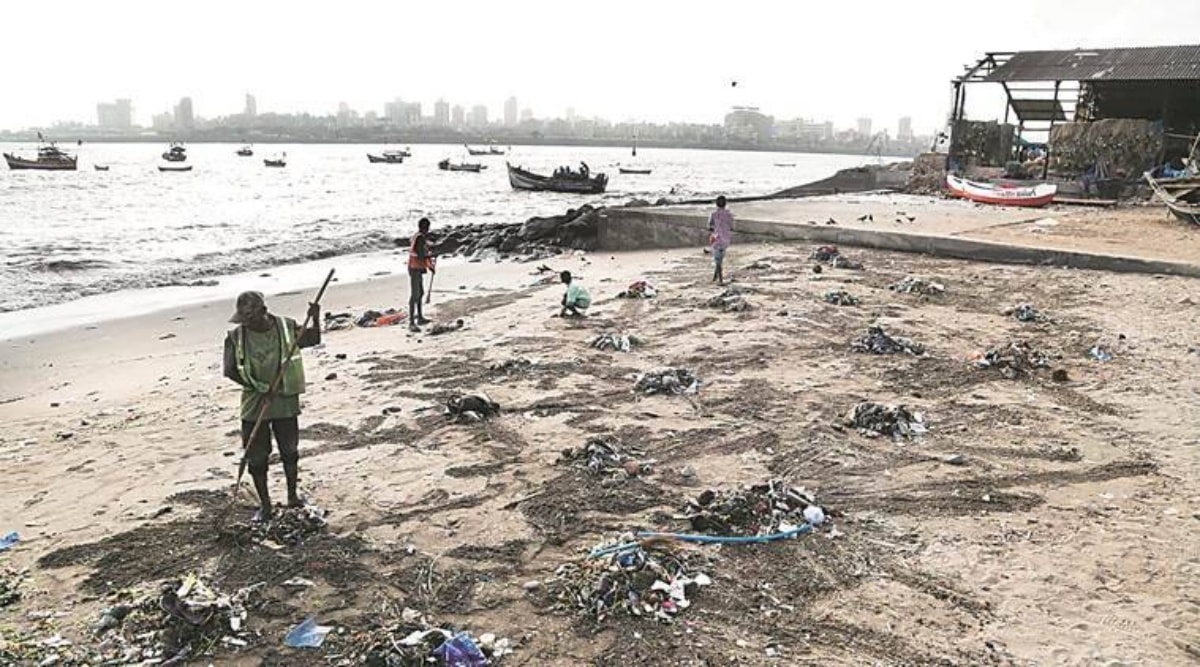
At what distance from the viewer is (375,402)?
7566 millimetres

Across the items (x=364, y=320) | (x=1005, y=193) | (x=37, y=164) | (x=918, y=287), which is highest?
(x=37, y=164)

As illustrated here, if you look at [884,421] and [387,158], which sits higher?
[387,158]

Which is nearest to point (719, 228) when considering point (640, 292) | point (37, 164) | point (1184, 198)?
point (640, 292)

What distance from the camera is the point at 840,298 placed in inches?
423

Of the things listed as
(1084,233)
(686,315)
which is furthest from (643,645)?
(1084,233)

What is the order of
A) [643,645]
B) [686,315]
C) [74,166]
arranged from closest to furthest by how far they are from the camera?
[643,645] → [686,315] → [74,166]

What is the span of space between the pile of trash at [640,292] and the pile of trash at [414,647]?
8348 millimetres

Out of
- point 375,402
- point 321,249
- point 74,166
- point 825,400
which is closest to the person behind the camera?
point 825,400

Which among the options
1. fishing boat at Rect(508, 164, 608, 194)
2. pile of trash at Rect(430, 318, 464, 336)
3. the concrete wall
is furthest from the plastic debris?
fishing boat at Rect(508, 164, 608, 194)

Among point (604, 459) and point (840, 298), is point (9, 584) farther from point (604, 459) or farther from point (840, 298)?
point (840, 298)

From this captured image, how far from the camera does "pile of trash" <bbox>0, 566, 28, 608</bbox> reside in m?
4.20

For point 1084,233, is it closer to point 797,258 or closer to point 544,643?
point 797,258

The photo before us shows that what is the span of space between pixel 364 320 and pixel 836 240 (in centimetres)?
926

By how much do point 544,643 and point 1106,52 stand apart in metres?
29.5
